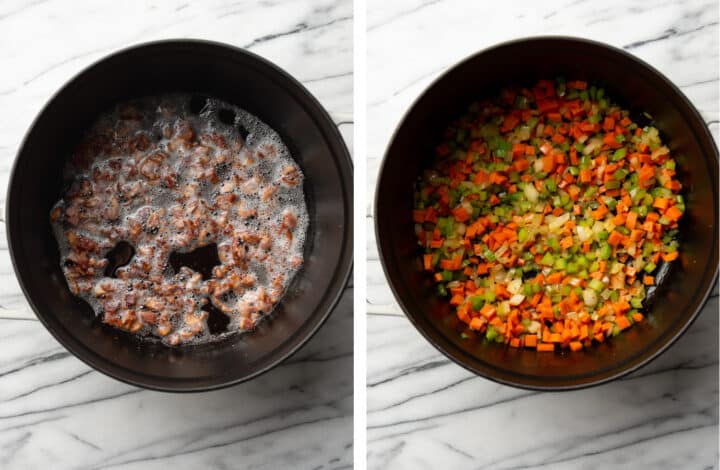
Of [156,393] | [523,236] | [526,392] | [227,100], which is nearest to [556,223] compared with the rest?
[523,236]

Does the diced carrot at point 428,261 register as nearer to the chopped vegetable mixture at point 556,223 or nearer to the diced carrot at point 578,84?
the chopped vegetable mixture at point 556,223

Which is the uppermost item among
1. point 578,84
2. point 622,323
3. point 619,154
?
point 578,84

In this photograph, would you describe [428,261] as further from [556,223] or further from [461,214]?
[556,223]

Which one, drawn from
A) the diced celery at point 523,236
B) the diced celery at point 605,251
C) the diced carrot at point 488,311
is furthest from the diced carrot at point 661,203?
the diced carrot at point 488,311

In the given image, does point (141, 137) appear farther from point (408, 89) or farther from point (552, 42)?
point (552, 42)

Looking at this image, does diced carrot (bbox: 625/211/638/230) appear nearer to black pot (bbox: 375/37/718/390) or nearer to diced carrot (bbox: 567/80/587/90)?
black pot (bbox: 375/37/718/390)

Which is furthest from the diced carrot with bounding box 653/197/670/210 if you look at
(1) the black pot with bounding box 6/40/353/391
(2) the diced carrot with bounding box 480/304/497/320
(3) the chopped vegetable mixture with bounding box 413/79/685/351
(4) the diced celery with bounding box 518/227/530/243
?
(1) the black pot with bounding box 6/40/353/391
